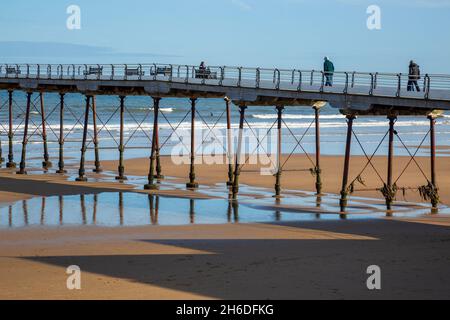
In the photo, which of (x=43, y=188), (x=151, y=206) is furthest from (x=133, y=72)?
(x=151, y=206)

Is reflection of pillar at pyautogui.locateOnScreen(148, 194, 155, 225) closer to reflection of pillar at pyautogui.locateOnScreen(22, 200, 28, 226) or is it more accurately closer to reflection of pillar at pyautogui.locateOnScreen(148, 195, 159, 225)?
reflection of pillar at pyautogui.locateOnScreen(148, 195, 159, 225)

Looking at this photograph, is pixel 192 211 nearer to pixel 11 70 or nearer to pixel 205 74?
pixel 205 74

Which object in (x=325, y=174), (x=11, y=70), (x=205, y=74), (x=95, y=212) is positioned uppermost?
(x=11, y=70)

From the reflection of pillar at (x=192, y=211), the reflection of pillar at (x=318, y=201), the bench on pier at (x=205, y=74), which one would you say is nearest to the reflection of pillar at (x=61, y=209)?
the reflection of pillar at (x=192, y=211)

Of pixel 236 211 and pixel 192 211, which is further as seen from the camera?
pixel 236 211

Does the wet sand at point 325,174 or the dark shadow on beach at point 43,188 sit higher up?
the wet sand at point 325,174

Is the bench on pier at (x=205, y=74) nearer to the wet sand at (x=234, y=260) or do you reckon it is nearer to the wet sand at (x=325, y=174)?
the wet sand at (x=325, y=174)

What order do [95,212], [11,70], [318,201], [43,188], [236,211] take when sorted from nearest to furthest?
[95,212] < [236,211] < [318,201] < [43,188] < [11,70]

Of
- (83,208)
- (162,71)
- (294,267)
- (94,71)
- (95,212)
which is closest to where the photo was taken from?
(294,267)

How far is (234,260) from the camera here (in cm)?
1933

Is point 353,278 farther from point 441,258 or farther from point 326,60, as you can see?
point 326,60

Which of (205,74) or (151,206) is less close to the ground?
(205,74)

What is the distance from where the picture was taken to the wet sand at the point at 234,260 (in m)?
16.4

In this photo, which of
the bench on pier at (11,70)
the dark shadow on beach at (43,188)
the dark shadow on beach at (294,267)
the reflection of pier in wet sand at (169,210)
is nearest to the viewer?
the dark shadow on beach at (294,267)
